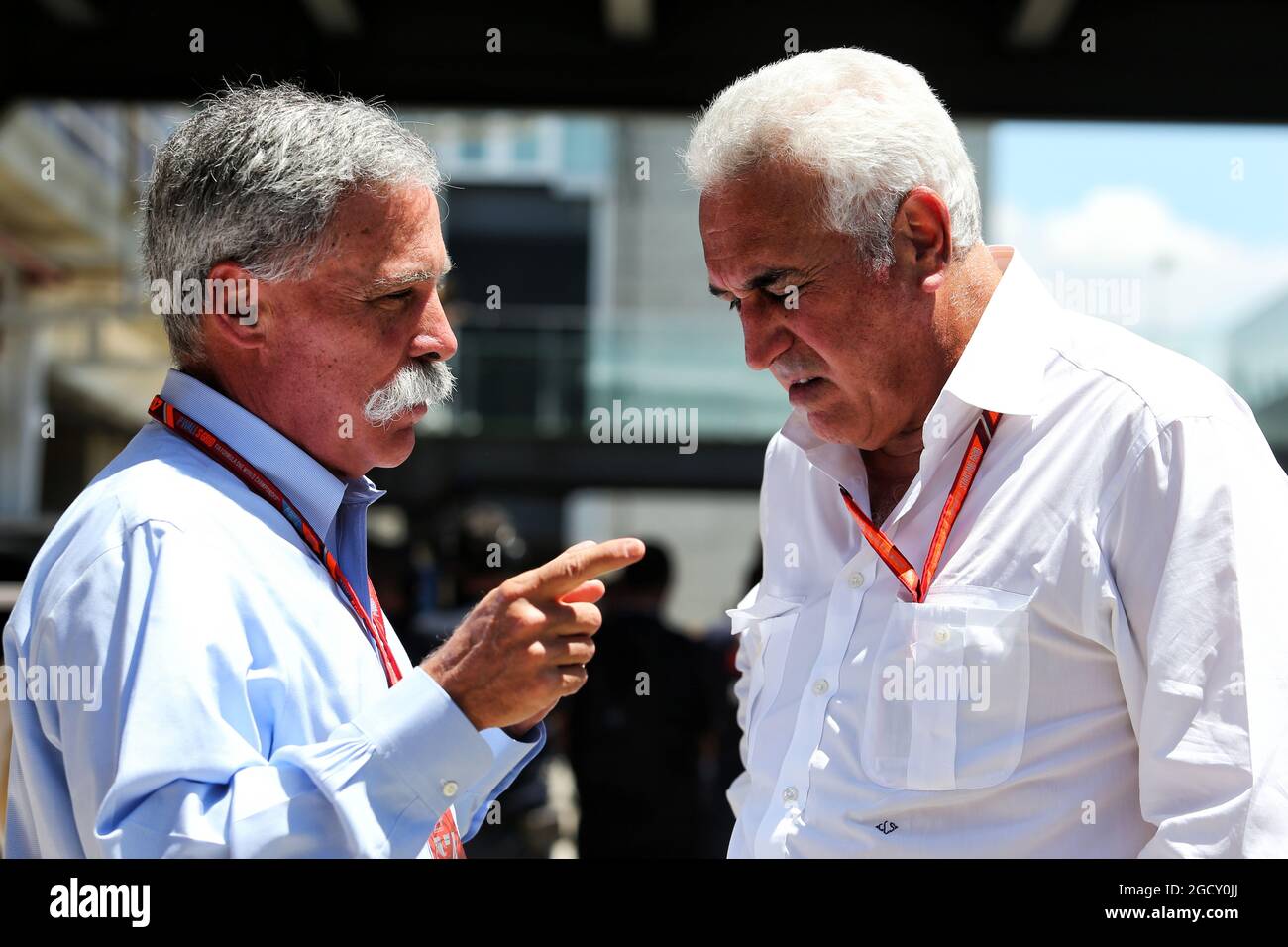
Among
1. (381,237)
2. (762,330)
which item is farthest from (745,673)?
(381,237)

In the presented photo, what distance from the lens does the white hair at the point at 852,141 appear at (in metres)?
2.05

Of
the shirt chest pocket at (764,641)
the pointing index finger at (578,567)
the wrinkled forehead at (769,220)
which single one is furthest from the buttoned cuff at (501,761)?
the wrinkled forehead at (769,220)

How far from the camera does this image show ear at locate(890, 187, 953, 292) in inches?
82.5

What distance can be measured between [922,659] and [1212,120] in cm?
410

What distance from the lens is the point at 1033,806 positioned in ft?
6.02

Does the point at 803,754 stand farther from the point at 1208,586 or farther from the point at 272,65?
the point at 272,65

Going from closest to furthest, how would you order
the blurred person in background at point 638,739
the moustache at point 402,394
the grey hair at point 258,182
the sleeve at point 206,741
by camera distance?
1. the sleeve at point 206,741
2. the grey hair at point 258,182
3. the moustache at point 402,394
4. the blurred person in background at point 638,739

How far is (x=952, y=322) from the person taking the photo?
2.16m

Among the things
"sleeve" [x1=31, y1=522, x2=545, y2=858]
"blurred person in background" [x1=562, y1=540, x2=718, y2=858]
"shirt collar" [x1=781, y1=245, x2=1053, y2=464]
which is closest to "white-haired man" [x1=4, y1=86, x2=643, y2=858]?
"sleeve" [x1=31, y1=522, x2=545, y2=858]

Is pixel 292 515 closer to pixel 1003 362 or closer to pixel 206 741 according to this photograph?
Answer: pixel 206 741

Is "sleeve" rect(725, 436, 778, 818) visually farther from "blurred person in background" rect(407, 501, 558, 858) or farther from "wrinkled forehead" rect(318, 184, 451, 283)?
"blurred person in background" rect(407, 501, 558, 858)

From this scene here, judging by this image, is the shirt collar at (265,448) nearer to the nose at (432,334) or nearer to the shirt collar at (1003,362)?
the nose at (432,334)

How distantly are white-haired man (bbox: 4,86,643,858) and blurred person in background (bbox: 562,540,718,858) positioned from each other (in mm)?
3428
